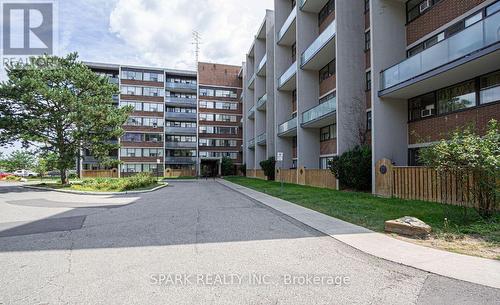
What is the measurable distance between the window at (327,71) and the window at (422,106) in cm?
877

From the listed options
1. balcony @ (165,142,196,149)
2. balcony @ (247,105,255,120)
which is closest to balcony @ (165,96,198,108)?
balcony @ (165,142,196,149)

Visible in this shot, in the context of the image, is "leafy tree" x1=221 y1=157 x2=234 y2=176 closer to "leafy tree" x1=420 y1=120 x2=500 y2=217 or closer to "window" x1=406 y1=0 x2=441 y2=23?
"window" x1=406 y1=0 x2=441 y2=23

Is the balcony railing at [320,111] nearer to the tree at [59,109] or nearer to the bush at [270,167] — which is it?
the bush at [270,167]

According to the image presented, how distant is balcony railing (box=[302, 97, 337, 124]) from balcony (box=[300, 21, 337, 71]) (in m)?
4.13

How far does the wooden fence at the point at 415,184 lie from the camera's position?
11553 millimetres

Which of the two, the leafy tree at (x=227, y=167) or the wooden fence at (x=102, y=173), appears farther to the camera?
the leafy tree at (x=227, y=167)

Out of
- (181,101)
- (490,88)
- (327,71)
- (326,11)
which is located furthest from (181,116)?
(490,88)

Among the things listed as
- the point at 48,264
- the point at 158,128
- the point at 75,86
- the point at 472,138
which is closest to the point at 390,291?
the point at 48,264

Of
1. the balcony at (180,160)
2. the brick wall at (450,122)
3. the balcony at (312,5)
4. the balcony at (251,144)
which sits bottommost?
the balcony at (180,160)

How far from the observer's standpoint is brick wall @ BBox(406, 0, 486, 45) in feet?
46.9

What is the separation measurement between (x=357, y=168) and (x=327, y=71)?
11553mm

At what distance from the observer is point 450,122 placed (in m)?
14.9

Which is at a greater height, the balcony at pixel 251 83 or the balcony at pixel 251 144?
the balcony at pixel 251 83

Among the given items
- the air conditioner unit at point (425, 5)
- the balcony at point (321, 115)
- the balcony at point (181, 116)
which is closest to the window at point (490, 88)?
the air conditioner unit at point (425, 5)
